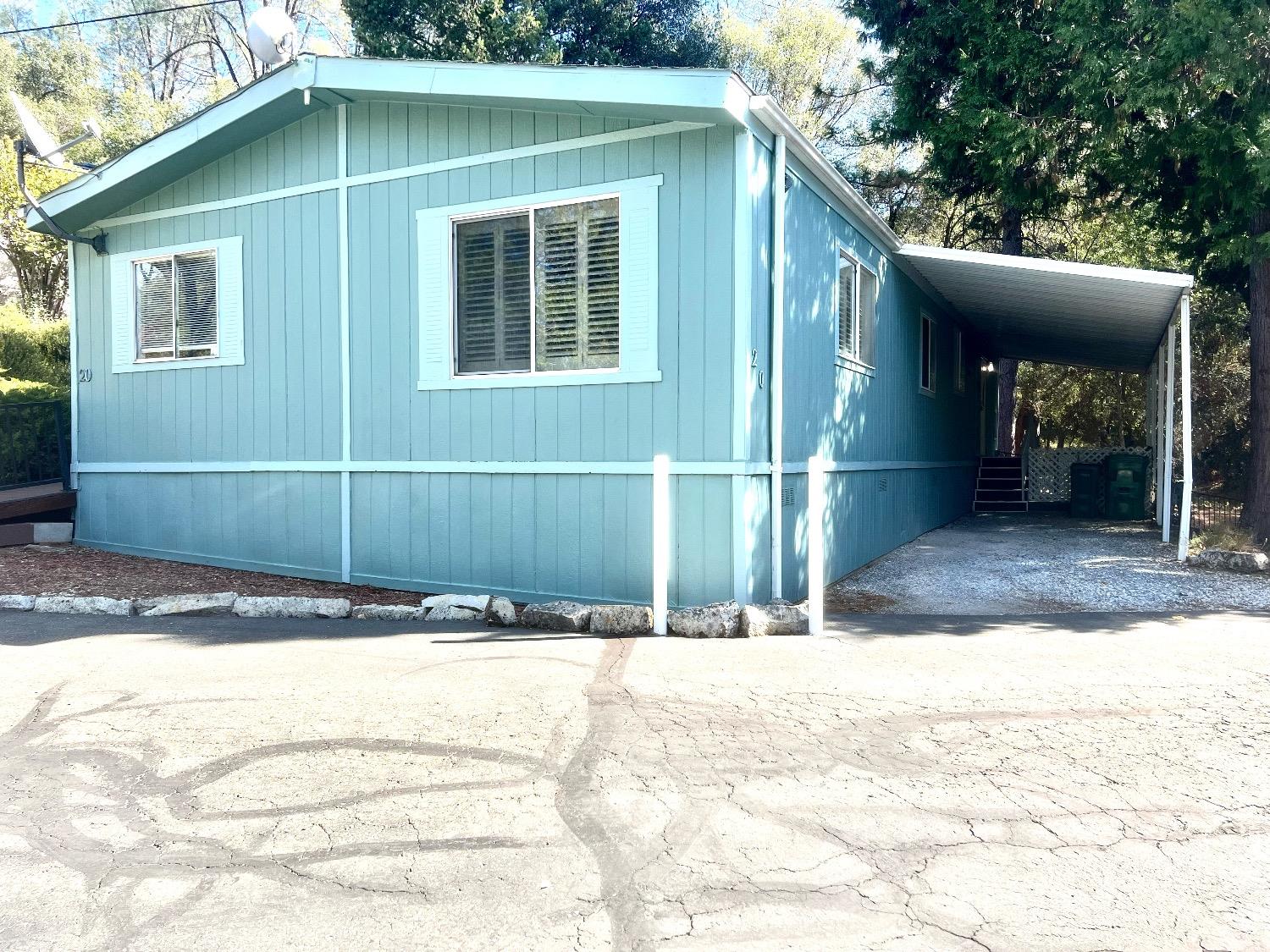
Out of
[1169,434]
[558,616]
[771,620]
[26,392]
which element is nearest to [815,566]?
[771,620]

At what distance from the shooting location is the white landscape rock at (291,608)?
24.4ft

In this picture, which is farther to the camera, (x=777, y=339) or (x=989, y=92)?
(x=989, y=92)

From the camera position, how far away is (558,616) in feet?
22.2

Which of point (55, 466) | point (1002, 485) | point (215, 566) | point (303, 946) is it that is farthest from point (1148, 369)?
point (303, 946)

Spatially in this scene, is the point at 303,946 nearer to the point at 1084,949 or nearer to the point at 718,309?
the point at 1084,949

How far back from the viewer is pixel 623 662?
5766 millimetres

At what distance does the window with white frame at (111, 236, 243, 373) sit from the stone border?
2874 millimetres

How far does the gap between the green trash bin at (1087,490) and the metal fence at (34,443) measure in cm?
1490

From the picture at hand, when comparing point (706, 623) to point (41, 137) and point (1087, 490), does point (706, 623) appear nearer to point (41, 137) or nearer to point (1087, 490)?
point (41, 137)

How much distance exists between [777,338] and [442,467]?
2968 mm

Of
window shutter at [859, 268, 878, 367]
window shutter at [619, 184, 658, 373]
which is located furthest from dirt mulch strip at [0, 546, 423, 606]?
window shutter at [859, 268, 878, 367]

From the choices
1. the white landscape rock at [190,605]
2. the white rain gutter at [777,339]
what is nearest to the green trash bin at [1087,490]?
the white rain gutter at [777,339]

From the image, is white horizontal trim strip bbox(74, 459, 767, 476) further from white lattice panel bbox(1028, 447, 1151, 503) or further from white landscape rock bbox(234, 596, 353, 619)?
white lattice panel bbox(1028, 447, 1151, 503)

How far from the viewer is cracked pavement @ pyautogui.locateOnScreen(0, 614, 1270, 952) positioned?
2.79 m
